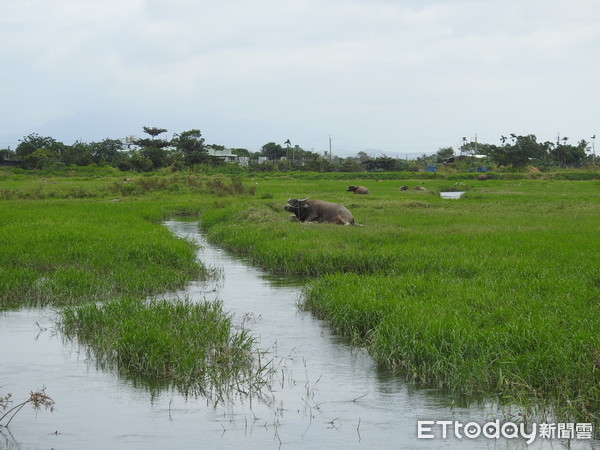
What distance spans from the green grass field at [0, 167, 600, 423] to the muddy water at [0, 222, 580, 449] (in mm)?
440

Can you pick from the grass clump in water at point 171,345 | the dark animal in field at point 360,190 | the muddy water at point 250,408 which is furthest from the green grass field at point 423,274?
the dark animal in field at point 360,190

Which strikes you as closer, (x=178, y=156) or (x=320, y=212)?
(x=320, y=212)

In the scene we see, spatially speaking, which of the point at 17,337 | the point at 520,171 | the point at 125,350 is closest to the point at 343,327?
the point at 125,350

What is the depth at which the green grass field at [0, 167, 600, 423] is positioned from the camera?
19.1 feet

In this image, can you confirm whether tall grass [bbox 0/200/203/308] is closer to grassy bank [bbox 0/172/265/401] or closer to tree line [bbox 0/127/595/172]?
grassy bank [bbox 0/172/265/401]

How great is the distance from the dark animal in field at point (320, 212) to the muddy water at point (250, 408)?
29.8 feet

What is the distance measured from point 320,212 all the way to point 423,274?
26.2 ft

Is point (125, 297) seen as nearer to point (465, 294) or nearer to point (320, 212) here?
point (465, 294)

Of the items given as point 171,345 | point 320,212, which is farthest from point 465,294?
point 320,212

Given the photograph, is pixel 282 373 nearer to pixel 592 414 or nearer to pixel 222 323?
pixel 222 323

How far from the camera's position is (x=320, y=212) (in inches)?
690

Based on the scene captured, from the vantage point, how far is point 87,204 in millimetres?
22891

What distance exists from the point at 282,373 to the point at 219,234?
10121mm

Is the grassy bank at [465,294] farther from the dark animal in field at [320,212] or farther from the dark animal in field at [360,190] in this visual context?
the dark animal in field at [360,190]
